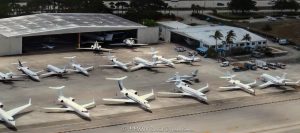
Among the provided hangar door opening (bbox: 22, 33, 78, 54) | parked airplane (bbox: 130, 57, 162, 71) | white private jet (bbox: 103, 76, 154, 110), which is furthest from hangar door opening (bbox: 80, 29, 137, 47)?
white private jet (bbox: 103, 76, 154, 110)

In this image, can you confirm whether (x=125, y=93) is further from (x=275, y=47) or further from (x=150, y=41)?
(x=275, y=47)

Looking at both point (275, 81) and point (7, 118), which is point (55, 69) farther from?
point (275, 81)

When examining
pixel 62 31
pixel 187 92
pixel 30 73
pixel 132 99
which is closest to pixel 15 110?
pixel 132 99

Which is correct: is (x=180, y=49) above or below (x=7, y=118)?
above

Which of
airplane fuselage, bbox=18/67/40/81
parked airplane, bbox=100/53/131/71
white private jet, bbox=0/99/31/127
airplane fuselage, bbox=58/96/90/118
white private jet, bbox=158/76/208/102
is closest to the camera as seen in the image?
white private jet, bbox=0/99/31/127

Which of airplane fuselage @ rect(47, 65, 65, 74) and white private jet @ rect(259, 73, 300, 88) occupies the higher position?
airplane fuselage @ rect(47, 65, 65, 74)

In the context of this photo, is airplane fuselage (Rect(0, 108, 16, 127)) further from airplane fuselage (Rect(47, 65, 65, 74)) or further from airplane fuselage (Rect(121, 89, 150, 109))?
airplane fuselage (Rect(47, 65, 65, 74))

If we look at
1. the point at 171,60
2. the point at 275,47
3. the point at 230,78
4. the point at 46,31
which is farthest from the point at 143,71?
the point at 275,47
